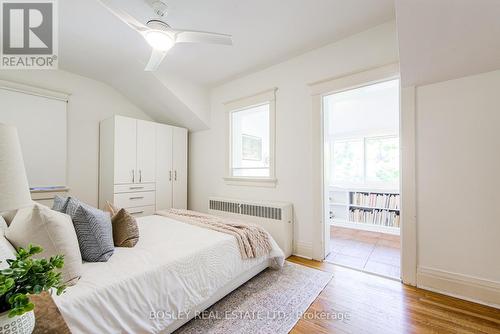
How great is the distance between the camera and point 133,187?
3.23m

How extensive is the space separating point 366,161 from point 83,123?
16.4ft

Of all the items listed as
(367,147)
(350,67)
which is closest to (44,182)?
(350,67)

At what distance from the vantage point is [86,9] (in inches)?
76.9

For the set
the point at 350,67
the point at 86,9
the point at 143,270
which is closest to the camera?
the point at 143,270

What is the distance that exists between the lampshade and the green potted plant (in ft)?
0.43

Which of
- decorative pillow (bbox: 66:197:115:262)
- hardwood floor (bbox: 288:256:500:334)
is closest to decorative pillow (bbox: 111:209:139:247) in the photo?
decorative pillow (bbox: 66:197:115:262)

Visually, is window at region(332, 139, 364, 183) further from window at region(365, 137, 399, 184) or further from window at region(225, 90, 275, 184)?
window at region(225, 90, 275, 184)

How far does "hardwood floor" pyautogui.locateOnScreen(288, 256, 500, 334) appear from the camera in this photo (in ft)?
4.89

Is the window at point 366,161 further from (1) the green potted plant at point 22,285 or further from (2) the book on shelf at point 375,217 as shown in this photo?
(1) the green potted plant at point 22,285

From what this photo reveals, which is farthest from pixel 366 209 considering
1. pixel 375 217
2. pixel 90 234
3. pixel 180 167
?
pixel 90 234

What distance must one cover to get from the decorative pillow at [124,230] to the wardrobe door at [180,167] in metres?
2.10

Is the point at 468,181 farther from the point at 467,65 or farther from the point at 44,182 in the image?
the point at 44,182

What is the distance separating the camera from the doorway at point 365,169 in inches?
150

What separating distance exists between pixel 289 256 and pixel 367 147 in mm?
2877
